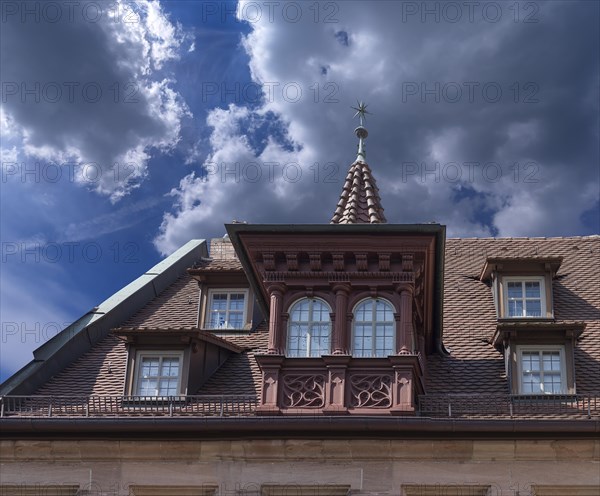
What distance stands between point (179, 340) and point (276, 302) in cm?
238

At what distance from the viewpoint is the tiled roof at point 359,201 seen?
27.0 meters

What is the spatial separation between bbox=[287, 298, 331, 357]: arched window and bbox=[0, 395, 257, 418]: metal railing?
134cm

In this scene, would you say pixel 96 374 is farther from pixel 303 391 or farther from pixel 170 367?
pixel 303 391

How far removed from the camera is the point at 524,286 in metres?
28.2

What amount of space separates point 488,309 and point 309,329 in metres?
5.69

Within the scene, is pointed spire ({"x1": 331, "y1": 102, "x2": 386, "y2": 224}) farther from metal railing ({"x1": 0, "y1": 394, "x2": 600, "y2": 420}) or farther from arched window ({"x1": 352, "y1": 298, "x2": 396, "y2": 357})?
metal railing ({"x1": 0, "y1": 394, "x2": 600, "y2": 420})

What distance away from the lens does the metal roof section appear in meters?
26.2

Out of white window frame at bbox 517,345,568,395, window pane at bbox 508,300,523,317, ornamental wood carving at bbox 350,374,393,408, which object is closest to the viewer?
ornamental wood carving at bbox 350,374,393,408

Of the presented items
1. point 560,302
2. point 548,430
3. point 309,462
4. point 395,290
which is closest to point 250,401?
point 309,462

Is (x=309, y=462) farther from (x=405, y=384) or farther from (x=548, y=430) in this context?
(x=548, y=430)

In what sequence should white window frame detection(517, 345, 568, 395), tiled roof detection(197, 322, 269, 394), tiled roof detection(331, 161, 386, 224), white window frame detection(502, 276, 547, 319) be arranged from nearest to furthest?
white window frame detection(517, 345, 568, 395) → tiled roof detection(197, 322, 269, 394) → tiled roof detection(331, 161, 386, 224) → white window frame detection(502, 276, 547, 319)

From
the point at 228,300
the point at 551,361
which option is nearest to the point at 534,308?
the point at 551,361

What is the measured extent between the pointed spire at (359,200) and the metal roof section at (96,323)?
5.51 m

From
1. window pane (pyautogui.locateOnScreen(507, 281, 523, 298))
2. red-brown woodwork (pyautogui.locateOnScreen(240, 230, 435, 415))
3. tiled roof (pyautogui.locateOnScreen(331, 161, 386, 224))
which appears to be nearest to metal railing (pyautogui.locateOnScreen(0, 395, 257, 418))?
red-brown woodwork (pyautogui.locateOnScreen(240, 230, 435, 415))
